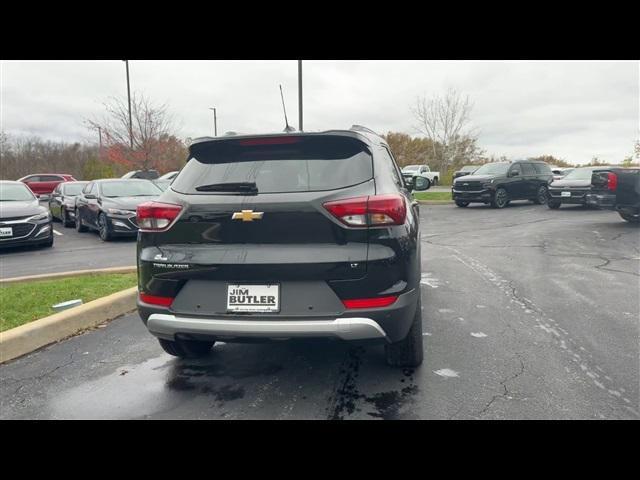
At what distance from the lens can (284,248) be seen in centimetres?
282

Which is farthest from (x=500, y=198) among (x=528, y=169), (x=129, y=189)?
(x=129, y=189)

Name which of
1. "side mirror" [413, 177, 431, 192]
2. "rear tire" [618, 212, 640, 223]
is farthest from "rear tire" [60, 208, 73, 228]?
"rear tire" [618, 212, 640, 223]

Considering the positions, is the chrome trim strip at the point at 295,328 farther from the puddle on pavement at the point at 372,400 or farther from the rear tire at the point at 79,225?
the rear tire at the point at 79,225

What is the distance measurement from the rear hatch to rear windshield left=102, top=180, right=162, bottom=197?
30.5 feet

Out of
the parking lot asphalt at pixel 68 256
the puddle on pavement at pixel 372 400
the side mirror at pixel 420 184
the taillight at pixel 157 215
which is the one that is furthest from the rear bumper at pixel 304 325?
the parking lot asphalt at pixel 68 256

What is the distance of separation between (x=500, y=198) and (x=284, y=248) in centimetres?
1669

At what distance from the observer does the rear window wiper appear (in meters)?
2.96

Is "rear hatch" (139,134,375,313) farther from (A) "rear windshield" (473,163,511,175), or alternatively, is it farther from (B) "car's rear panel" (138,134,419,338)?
(A) "rear windshield" (473,163,511,175)

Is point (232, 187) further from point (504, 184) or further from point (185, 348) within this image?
point (504, 184)

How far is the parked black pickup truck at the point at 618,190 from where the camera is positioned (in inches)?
439

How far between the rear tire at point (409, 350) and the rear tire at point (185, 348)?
5.09 feet
